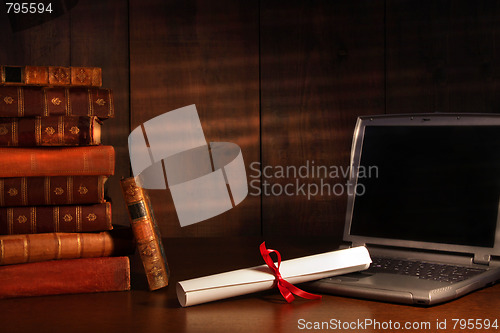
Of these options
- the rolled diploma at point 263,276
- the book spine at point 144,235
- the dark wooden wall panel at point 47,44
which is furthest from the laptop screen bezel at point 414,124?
the dark wooden wall panel at point 47,44

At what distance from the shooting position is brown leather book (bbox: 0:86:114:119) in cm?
97

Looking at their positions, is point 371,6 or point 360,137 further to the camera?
point 371,6

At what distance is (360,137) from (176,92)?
65cm

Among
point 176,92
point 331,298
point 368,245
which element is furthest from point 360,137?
point 176,92

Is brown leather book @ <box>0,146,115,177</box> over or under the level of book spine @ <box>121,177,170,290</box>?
over

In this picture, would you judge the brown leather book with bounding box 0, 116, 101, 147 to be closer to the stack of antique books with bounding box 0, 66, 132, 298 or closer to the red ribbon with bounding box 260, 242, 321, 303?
the stack of antique books with bounding box 0, 66, 132, 298

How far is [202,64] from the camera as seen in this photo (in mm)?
1635

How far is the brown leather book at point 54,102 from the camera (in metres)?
0.97

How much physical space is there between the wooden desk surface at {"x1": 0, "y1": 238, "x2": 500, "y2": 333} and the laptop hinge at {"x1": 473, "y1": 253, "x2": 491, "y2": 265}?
43 mm

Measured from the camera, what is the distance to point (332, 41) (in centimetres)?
163

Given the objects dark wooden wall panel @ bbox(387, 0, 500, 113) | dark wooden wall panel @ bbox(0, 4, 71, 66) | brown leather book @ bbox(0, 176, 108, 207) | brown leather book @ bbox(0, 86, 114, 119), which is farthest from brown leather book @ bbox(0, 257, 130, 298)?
dark wooden wall panel @ bbox(387, 0, 500, 113)

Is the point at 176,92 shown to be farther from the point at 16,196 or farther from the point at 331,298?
the point at 331,298

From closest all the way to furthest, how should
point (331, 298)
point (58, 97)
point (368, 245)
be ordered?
1. point (331, 298)
2. point (58, 97)
3. point (368, 245)

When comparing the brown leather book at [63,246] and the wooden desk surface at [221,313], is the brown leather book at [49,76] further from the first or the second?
the wooden desk surface at [221,313]
